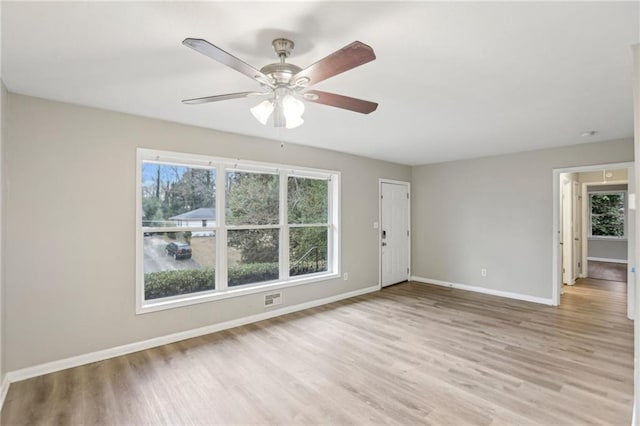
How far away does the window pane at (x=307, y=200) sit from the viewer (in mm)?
4543

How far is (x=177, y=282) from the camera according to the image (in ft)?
11.6

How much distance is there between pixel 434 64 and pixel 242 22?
129cm

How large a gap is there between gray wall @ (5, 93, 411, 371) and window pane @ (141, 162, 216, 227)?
0.67ft

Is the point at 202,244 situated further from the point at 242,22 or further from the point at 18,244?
the point at 242,22

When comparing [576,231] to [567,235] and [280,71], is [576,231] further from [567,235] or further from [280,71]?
[280,71]

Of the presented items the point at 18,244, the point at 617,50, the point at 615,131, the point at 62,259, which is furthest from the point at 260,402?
the point at 615,131

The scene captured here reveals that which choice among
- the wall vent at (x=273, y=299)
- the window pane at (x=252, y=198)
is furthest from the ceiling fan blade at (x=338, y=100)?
the wall vent at (x=273, y=299)

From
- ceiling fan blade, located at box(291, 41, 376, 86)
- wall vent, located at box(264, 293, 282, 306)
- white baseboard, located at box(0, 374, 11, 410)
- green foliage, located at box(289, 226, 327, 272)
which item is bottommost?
white baseboard, located at box(0, 374, 11, 410)

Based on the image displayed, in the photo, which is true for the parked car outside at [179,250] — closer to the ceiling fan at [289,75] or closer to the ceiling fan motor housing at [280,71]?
the ceiling fan at [289,75]

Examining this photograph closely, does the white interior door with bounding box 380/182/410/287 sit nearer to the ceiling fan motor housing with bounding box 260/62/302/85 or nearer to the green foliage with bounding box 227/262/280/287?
the green foliage with bounding box 227/262/280/287

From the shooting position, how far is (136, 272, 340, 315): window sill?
327 centimetres

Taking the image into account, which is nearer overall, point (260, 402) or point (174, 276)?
point (260, 402)

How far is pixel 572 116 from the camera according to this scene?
3.21 metres

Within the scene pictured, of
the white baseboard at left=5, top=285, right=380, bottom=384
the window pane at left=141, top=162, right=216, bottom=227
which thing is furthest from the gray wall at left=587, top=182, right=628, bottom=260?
the window pane at left=141, top=162, right=216, bottom=227
